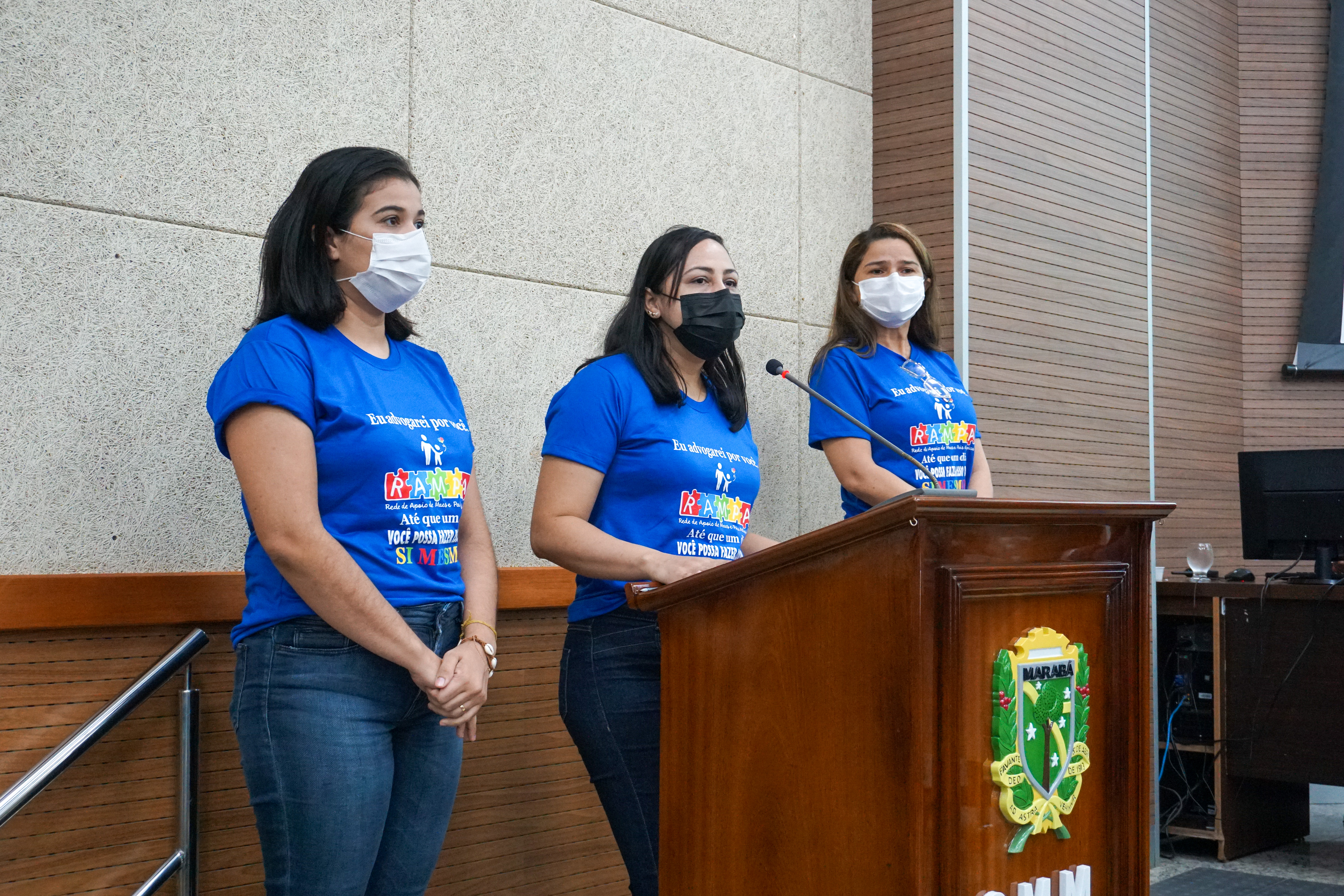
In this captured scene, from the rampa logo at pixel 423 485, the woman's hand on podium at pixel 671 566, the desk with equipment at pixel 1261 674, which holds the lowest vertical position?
the desk with equipment at pixel 1261 674

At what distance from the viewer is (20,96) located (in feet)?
7.23

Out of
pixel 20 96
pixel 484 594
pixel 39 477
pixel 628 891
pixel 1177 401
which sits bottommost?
pixel 628 891

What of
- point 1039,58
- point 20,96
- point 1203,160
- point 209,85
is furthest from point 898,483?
point 1203,160

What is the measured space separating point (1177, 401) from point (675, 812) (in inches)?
149

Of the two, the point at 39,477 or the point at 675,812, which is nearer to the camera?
the point at 675,812

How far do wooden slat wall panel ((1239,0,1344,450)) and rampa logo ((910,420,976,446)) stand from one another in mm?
3117

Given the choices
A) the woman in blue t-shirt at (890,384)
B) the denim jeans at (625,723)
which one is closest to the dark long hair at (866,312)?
the woman in blue t-shirt at (890,384)

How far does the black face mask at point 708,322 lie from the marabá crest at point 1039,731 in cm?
85

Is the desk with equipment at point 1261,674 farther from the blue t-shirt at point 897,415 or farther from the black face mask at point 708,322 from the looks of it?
the black face mask at point 708,322

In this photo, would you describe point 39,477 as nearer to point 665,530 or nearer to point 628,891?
point 665,530

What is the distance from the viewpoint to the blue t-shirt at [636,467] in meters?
2.06

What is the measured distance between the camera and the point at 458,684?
1.78 meters

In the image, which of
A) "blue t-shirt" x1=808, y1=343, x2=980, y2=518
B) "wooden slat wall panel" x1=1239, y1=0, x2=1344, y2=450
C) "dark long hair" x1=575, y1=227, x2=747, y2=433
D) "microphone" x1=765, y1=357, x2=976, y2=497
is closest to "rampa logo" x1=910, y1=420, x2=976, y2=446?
"blue t-shirt" x1=808, y1=343, x2=980, y2=518

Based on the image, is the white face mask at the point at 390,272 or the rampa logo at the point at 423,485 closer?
the rampa logo at the point at 423,485
